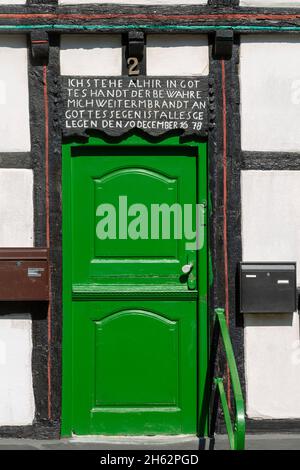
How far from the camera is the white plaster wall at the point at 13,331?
605 cm

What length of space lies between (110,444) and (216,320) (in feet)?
3.74

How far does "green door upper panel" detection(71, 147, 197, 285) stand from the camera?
6.16 m

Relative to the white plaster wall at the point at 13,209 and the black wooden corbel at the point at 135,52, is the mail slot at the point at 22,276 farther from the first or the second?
the black wooden corbel at the point at 135,52

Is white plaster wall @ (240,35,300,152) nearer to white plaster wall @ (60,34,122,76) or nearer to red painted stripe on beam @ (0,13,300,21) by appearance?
red painted stripe on beam @ (0,13,300,21)

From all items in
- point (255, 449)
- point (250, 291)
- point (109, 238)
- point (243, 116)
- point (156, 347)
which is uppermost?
point (243, 116)

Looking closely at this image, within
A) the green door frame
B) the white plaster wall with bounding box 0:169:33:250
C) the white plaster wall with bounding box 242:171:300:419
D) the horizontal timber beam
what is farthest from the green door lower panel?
the horizontal timber beam

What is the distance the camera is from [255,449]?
19.3 feet

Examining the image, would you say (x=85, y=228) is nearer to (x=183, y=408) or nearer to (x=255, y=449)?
(x=183, y=408)

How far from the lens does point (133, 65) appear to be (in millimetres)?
6062

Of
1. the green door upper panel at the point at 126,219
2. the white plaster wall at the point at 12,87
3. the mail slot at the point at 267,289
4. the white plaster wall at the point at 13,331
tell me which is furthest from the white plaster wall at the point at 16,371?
the mail slot at the point at 267,289

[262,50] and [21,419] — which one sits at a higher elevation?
[262,50]

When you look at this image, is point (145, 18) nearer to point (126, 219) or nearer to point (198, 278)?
point (126, 219)

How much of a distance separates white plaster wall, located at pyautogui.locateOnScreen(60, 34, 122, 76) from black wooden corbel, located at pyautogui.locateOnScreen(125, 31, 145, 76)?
0.11 m

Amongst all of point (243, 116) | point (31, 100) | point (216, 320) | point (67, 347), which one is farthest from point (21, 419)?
point (243, 116)
